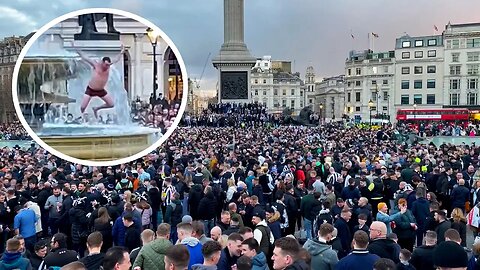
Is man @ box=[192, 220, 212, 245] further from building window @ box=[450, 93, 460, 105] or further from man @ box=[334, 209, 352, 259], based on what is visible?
building window @ box=[450, 93, 460, 105]

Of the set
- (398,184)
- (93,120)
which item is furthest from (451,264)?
(398,184)

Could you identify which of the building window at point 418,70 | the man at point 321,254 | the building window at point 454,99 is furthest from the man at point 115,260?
the building window at point 418,70

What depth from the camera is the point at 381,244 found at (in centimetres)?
741

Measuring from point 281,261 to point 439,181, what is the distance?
437 inches

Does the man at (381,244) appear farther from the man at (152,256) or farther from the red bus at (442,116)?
the red bus at (442,116)

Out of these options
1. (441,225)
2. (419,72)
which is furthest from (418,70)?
(441,225)

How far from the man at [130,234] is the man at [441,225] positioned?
5000 mm

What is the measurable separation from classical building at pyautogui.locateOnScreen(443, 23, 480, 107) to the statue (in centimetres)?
10351

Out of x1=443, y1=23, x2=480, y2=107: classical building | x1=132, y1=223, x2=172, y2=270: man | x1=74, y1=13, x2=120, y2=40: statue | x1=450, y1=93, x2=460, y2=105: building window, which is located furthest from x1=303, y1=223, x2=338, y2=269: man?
x1=450, y1=93, x2=460, y2=105: building window

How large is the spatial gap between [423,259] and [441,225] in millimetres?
2310

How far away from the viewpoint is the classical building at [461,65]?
326ft

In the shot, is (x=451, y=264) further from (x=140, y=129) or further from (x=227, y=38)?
(x=227, y=38)

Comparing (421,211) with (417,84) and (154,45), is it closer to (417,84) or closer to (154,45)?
(154,45)

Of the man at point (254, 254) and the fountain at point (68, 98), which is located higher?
the fountain at point (68, 98)
